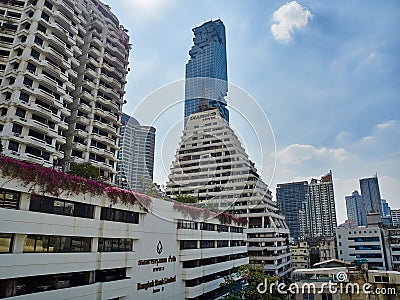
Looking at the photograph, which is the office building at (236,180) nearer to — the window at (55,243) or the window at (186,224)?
the window at (186,224)

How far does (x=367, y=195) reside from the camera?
12756 centimetres

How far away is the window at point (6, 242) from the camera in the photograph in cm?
1024

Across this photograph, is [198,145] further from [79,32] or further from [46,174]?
[46,174]

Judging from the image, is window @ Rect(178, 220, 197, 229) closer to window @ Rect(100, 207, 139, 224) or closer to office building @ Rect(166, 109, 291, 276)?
window @ Rect(100, 207, 139, 224)

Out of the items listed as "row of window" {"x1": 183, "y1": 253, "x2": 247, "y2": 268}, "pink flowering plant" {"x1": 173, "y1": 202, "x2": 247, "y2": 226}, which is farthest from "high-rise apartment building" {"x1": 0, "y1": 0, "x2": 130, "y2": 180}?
"row of window" {"x1": 183, "y1": 253, "x2": 247, "y2": 268}

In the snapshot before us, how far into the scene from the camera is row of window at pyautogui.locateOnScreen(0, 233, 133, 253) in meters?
10.5

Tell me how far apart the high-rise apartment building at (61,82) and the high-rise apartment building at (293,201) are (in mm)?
70139

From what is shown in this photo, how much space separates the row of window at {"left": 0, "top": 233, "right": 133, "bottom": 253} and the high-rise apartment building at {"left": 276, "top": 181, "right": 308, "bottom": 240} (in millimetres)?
81277

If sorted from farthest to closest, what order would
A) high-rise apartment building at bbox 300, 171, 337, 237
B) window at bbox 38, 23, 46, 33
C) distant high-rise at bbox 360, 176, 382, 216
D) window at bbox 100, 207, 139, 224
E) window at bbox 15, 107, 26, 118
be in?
distant high-rise at bbox 360, 176, 382, 216
high-rise apartment building at bbox 300, 171, 337, 237
window at bbox 38, 23, 46, 33
window at bbox 15, 107, 26, 118
window at bbox 100, 207, 139, 224

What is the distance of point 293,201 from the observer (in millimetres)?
90688

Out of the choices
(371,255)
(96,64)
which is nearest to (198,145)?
(96,64)

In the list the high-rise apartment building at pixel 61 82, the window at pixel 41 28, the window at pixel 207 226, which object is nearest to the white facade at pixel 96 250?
the window at pixel 207 226

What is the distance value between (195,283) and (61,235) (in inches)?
465

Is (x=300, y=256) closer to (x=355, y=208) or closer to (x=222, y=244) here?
(x=222, y=244)
